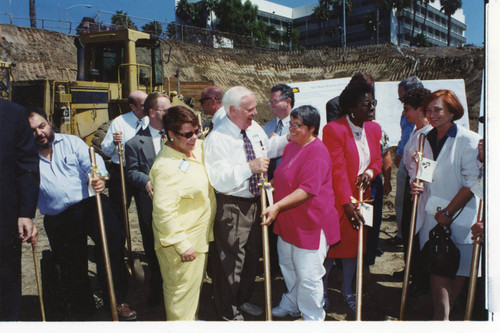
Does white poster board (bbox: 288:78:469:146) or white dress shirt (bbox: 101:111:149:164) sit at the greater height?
white poster board (bbox: 288:78:469:146)

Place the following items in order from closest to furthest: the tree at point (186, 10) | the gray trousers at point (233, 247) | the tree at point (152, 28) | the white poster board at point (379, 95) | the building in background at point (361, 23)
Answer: the gray trousers at point (233, 247)
the white poster board at point (379, 95)
the tree at point (152, 28)
the tree at point (186, 10)
the building in background at point (361, 23)

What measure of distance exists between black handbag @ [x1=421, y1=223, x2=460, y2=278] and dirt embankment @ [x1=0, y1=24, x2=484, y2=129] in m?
19.5

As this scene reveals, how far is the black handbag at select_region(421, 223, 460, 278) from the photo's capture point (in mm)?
2750

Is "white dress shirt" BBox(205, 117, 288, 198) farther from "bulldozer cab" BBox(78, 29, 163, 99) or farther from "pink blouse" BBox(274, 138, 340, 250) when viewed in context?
"bulldozer cab" BBox(78, 29, 163, 99)

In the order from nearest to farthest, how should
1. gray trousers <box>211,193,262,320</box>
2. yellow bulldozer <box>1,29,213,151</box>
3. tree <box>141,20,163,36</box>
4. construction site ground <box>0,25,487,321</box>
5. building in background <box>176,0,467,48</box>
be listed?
1. gray trousers <box>211,193,262,320</box>
2. construction site ground <box>0,25,487,321</box>
3. yellow bulldozer <box>1,29,213,151</box>
4. tree <box>141,20,163,36</box>
5. building in background <box>176,0,467,48</box>

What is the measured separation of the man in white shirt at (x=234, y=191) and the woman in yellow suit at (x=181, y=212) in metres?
0.16

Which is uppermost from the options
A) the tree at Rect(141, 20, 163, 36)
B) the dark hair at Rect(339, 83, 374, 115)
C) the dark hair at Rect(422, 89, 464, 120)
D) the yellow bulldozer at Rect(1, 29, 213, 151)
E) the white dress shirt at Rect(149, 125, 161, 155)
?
the tree at Rect(141, 20, 163, 36)

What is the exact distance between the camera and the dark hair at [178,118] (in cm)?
269

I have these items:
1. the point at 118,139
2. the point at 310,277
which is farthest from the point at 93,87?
the point at 310,277

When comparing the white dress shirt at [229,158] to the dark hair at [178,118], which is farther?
the white dress shirt at [229,158]

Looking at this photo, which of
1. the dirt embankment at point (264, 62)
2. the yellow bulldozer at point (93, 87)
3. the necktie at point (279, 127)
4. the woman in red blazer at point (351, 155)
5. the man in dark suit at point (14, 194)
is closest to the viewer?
the man in dark suit at point (14, 194)

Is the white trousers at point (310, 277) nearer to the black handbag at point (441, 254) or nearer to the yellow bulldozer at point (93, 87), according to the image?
the black handbag at point (441, 254)

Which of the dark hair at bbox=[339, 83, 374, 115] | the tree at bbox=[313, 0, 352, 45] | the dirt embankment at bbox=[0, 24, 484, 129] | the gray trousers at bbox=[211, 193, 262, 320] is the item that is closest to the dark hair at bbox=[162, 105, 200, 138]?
the gray trousers at bbox=[211, 193, 262, 320]

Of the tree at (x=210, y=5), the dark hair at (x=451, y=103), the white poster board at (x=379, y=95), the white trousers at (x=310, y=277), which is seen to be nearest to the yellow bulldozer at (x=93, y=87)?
the white poster board at (x=379, y=95)
